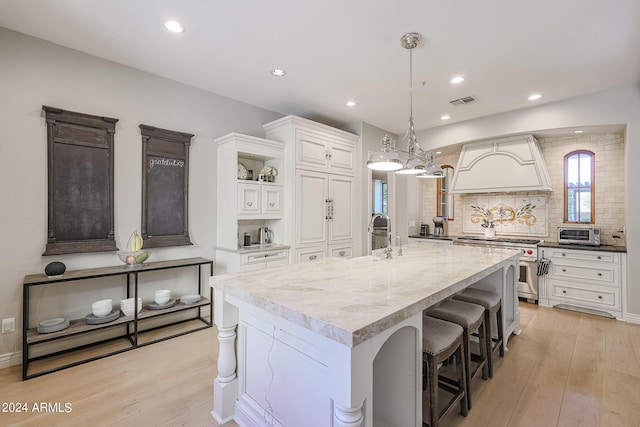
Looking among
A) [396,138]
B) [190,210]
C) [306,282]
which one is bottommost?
[306,282]

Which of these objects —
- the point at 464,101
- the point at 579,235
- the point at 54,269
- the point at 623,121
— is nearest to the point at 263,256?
the point at 54,269

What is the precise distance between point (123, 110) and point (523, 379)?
425 centimetres

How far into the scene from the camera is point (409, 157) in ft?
8.41

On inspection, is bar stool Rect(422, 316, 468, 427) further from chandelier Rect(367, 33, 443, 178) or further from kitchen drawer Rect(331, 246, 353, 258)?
kitchen drawer Rect(331, 246, 353, 258)

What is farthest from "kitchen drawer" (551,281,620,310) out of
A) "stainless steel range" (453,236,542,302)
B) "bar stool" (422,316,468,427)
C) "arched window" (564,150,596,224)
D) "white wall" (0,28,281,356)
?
"white wall" (0,28,281,356)

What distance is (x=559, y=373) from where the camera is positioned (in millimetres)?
2297

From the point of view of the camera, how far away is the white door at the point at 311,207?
3717 mm

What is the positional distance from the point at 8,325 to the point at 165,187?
1.66m

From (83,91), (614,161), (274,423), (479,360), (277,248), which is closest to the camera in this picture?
(274,423)

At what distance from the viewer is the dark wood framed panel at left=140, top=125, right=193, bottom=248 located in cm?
300

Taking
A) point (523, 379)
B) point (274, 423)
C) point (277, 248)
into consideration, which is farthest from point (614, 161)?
point (274, 423)

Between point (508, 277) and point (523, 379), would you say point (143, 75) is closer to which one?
point (508, 277)

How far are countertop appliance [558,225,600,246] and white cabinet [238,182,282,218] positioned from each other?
12.8ft

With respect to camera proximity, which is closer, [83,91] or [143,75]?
[83,91]
